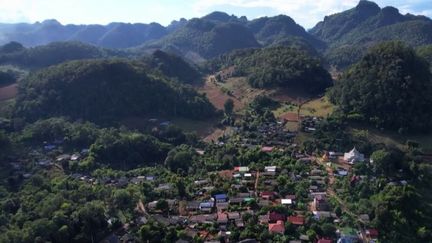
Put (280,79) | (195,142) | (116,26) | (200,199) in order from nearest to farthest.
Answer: (200,199)
(195,142)
(280,79)
(116,26)

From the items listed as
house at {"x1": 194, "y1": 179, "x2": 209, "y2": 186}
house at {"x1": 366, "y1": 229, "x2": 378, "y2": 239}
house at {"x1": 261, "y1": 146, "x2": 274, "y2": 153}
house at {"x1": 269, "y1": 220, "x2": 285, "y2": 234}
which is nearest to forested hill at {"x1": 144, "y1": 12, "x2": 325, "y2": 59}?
house at {"x1": 261, "y1": 146, "x2": 274, "y2": 153}

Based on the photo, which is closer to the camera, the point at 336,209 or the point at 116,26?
the point at 336,209

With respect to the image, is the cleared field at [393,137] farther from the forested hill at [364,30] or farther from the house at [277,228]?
the forested hill at [364,30]

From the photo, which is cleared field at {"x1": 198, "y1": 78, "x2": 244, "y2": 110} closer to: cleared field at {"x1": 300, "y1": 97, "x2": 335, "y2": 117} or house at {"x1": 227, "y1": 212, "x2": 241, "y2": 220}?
cleared field at {"x1": 300, "y1": 97, "x2": 335, "y2": 117}

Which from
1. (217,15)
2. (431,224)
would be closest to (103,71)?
(431,224)

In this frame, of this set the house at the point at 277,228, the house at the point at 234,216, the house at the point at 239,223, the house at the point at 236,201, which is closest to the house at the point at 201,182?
the house at the point at 236,201

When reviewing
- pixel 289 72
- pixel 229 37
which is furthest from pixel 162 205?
pixel 229 37

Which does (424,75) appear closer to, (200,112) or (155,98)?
(200,112)
